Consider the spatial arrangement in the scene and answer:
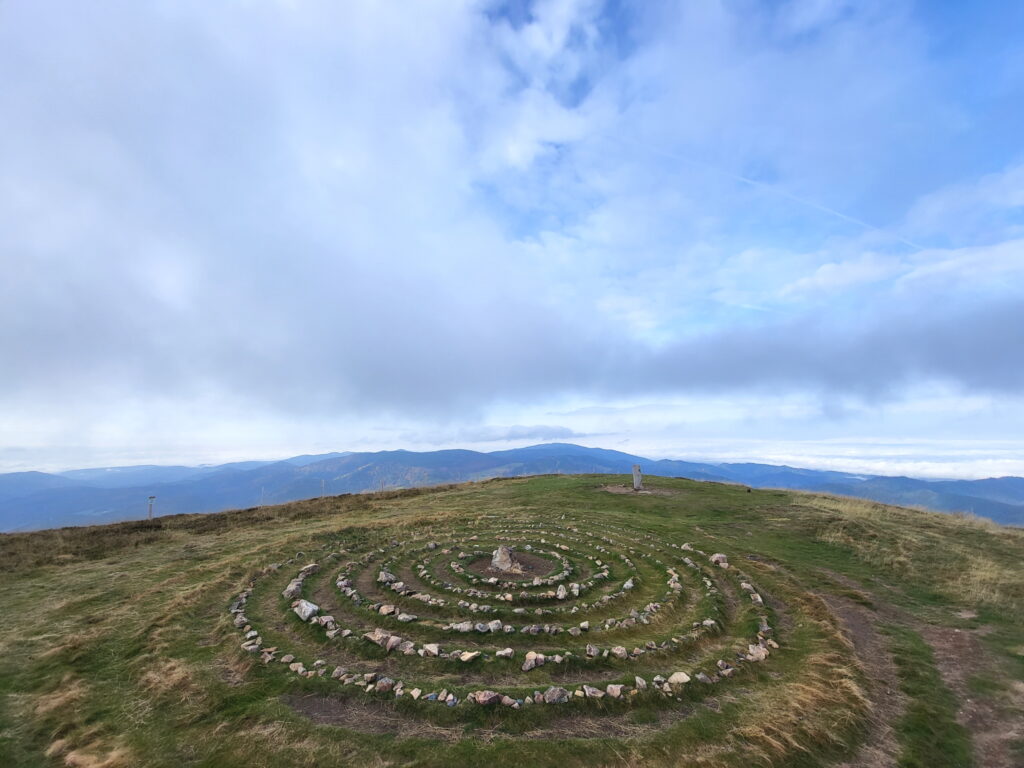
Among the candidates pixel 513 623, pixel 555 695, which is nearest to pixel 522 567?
pixel 513 623

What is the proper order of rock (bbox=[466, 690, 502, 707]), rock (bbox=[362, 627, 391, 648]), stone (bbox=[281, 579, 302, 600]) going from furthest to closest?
stone (bbox=[281, 579, 302, 600]), rock (bbox=[362, 627, 391, 648]), rock (bbox=[466, 690, 502, 707])

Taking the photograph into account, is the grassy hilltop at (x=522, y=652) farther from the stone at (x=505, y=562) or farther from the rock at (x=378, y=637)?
the stone at (x=505, y=562)

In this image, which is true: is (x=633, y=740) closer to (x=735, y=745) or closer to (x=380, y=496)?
(x=735, y=745)

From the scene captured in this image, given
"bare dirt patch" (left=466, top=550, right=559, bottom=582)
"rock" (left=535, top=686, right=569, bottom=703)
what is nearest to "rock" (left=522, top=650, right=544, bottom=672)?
"rock" (left=535, top=686, right=569, bottom=703)

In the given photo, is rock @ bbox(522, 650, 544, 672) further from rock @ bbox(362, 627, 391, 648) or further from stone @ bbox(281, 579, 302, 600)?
stone @ bbox(281, 579, 302, 600)

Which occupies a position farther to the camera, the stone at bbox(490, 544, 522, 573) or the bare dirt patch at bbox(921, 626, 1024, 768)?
the stone at bbox(490, 544, 522, 573)

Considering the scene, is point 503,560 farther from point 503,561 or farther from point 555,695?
point 555,695

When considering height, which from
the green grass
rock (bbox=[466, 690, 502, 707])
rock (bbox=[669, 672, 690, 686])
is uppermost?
rock (bbox=[466, 690, 502, 707])
